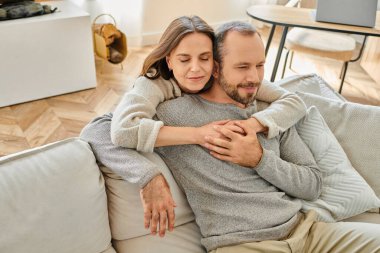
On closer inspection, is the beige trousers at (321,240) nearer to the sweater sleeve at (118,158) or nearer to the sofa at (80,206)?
the sofa at (80,206)

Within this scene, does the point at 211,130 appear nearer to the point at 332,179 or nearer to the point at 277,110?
the point at 277,110

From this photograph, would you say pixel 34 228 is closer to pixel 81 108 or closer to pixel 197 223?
pixel 197 223

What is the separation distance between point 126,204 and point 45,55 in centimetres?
178

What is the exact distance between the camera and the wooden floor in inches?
89.5

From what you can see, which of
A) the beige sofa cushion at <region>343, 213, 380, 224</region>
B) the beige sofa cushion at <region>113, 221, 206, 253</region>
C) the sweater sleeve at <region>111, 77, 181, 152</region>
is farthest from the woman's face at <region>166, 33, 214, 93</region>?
the beige sofa cushion at <region>343, 213, 380, 224</region>

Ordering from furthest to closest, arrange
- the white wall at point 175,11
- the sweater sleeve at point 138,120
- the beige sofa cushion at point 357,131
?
the white wall at point 175,11, the beige sofa cushion at point 357,131, the sweater sleeve at point 138,120

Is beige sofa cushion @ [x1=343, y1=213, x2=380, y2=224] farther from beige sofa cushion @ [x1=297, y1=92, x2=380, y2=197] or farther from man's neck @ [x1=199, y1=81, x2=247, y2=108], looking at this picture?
man's neck @ [x1=199, y1=81, x2=247, y2=108]

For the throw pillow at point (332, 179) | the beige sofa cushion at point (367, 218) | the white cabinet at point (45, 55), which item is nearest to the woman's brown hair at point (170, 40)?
the throw pillow at point (332, 179)

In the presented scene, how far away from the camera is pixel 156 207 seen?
1022mm

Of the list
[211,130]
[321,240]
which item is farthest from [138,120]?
[321,240]

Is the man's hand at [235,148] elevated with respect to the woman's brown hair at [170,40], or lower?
lower

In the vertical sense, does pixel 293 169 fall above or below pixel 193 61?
below

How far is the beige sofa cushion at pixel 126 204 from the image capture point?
1141mm

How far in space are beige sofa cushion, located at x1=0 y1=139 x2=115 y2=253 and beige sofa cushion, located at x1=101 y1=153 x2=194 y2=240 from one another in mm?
37
